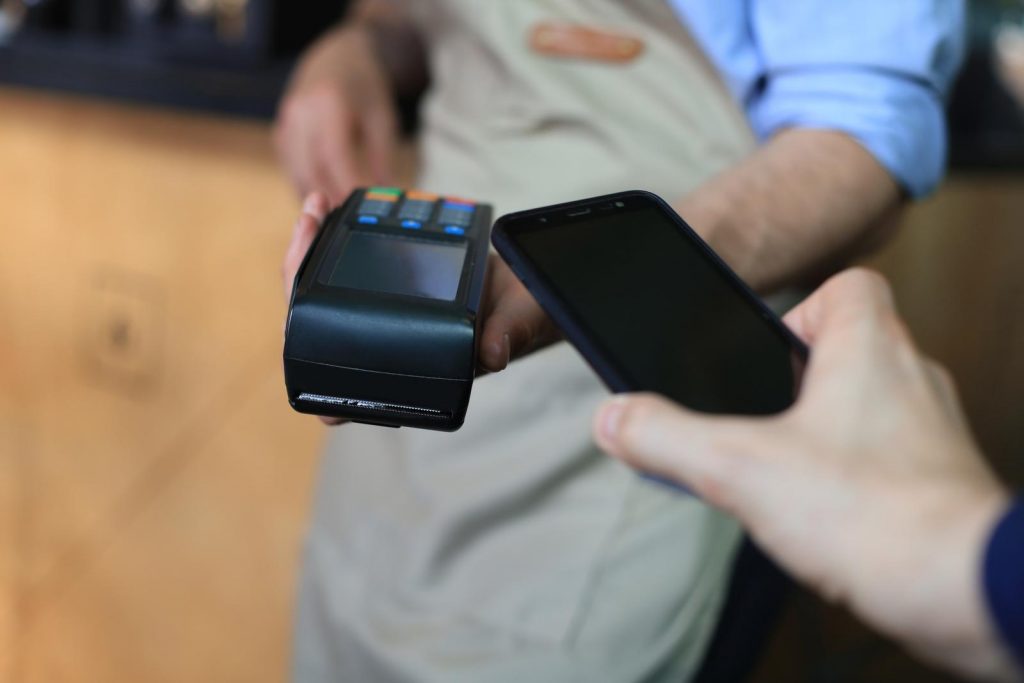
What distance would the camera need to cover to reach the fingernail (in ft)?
0.63

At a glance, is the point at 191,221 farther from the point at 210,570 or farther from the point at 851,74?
the point at 851,74

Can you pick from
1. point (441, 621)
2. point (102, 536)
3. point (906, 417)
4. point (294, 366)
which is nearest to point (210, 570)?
point (102, 536)

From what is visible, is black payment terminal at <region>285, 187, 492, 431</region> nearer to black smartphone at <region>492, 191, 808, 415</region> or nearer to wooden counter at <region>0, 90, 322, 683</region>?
black smartphone at <region>492, 191, 808, 415</region>

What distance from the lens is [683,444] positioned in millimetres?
180

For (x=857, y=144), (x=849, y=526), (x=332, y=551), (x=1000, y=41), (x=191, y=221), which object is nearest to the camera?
(x=849, y=526)

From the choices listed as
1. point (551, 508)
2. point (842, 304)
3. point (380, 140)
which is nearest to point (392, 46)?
point (380, 140)

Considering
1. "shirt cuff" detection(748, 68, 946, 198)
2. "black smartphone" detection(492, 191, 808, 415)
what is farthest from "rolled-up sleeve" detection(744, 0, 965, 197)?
"black smartphone" detection(492, 191, 808, 415)

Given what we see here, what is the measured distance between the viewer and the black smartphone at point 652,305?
0.22 m

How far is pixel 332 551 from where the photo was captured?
0.48 m

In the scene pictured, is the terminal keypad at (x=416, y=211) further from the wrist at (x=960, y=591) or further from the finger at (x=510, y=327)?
the wrist at (x=960, y=591)

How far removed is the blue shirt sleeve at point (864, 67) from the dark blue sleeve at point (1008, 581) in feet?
0.85

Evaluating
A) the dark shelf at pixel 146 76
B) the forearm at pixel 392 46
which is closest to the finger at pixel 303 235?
the forearm at pixel 392 46

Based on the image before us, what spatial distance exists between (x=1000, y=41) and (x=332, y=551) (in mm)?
821

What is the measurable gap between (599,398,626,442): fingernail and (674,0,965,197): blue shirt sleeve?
23cm
